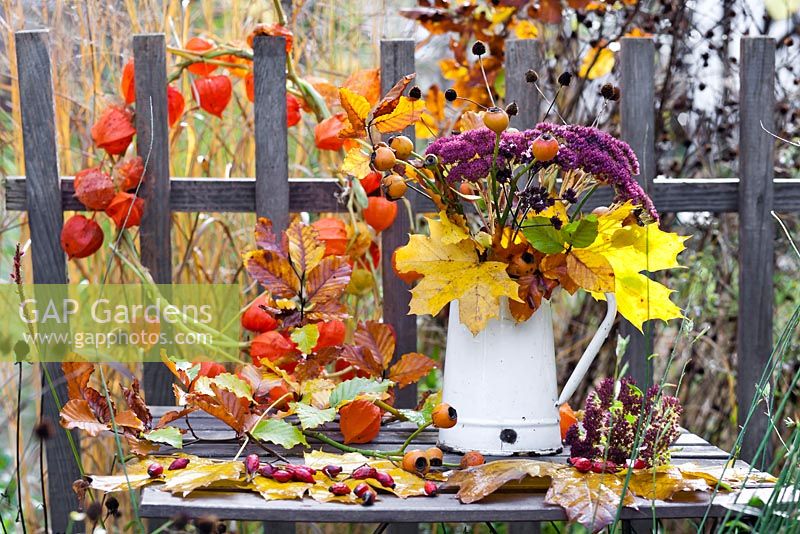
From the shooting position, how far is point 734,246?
2.67m

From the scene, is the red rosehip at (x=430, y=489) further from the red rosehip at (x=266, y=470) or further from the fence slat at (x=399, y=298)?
the fence slat at (x=399, y=298)

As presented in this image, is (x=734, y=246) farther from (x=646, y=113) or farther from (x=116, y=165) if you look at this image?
(x=116, y=165)

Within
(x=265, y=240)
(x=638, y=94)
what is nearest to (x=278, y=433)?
(x=265, y=240)

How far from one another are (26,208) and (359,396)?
3.13 ft

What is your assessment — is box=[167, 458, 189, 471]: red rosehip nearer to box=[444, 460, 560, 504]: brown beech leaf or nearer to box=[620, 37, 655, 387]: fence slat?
box=[444, 460, 560, 504]: brown beech leaf

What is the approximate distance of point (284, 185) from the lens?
1949 millimetres

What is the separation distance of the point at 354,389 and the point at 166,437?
286 mm

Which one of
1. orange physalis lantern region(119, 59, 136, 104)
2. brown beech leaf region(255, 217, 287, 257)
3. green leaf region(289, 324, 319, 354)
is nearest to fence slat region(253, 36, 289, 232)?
orange physalis lantern region(119, 59, 136, 104)

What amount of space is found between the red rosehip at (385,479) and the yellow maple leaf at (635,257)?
1.35ft

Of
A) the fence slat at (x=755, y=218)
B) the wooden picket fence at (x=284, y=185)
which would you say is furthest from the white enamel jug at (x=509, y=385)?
the fence slat at (x=755, y=218)

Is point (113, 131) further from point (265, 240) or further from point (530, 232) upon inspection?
point (530, 232)

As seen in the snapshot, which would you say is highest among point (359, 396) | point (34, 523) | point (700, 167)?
point (700, 167)

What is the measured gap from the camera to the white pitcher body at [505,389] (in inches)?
54.7

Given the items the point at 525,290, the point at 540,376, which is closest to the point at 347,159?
the point at 525,290
